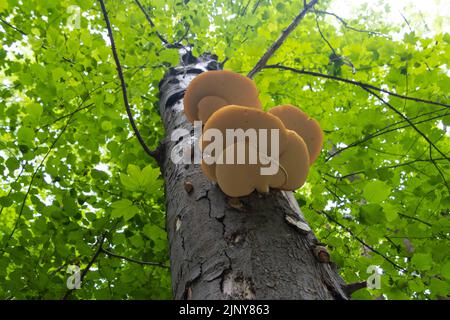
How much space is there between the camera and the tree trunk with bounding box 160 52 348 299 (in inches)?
46.6

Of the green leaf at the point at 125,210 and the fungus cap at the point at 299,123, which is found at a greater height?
the fungus cap at the point at 299,123

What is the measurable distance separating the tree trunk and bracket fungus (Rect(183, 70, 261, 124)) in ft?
1.13

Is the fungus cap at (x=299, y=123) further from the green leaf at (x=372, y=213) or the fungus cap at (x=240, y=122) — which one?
the green leaf at (x=372, y=213)

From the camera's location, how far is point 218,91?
192 centimetres

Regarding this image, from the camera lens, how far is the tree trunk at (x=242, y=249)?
3.88 ft

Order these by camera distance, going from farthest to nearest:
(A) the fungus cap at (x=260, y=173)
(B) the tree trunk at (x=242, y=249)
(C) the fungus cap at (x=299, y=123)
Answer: (C) the fungus cap at (x=299, y=123)
(A) the fungus cap at (x=260, y=173)
(B) the tree trunk at (x=242, y=249)

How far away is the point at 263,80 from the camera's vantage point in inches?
123

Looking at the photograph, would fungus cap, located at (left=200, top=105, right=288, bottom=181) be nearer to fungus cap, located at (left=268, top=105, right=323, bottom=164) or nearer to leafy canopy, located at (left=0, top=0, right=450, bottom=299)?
fungus cap, located at (left=268, top=105, right=323, bottom=164)

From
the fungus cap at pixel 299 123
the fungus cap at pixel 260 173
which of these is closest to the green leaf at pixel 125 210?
the fungus cap at pixel 260 173

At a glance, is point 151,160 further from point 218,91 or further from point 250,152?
point 250,152

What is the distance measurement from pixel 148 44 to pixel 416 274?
2856 mm

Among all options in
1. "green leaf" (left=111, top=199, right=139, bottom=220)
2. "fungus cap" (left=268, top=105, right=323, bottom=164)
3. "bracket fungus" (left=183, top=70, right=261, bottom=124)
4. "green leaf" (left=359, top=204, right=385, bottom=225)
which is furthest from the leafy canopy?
"bracket fungus" (left=183, top=70, right=261, bottom=124)

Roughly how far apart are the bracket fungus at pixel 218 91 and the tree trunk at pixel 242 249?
343 mm
